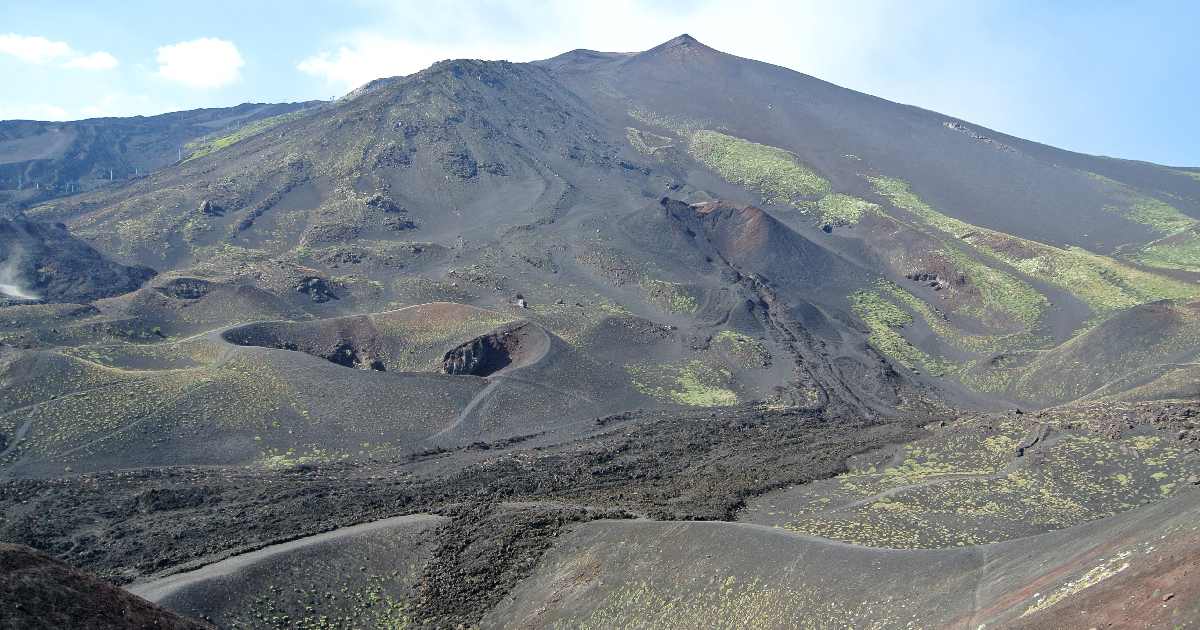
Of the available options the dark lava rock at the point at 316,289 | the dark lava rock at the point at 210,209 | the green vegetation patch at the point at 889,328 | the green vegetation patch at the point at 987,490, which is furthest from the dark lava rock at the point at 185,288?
the green vegetation patch at the point at 889,328

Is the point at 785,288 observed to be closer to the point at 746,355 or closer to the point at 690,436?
the point at 746,355

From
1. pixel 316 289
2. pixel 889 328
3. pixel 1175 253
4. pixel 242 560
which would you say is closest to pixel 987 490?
pixel 242 560

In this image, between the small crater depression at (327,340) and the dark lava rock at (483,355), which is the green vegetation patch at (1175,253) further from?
the small crater depression at (327,340)

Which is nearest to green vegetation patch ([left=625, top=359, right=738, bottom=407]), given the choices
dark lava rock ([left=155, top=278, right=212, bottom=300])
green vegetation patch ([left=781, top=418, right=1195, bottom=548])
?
green vegetation patch ([left=781, top=418, right=1195, bottom=548])

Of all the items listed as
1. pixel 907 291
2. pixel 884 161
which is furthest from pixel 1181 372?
pixel 884 161

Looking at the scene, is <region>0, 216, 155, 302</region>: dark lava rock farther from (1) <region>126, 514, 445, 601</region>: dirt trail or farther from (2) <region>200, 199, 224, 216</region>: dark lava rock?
(1) <region>126, 514, 445, 601</region>: dirt trail

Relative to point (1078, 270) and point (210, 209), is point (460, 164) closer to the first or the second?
point (210, 209)
